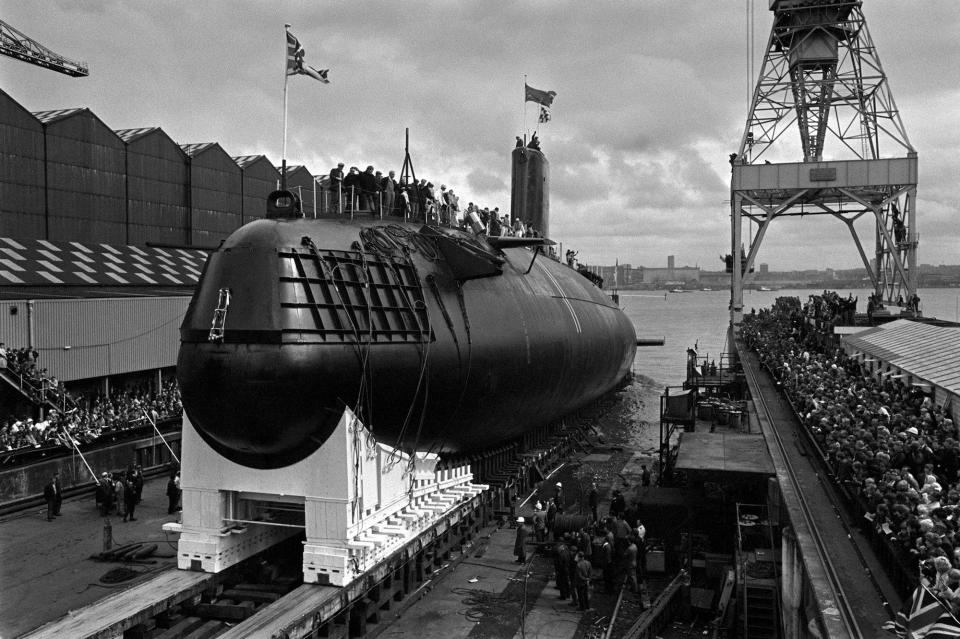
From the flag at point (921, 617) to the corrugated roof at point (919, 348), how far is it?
30.9 ft

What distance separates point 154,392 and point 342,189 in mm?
20167

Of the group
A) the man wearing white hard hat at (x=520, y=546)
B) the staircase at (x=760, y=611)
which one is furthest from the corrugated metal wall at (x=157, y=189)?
the staircase at (x=760, y=611)

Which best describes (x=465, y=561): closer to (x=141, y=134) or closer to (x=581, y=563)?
(x=581, y=563)

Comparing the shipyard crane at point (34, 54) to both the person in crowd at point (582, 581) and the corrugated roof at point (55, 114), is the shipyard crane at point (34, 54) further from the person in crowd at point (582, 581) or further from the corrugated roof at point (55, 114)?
the person in crowd at point (582, 581)

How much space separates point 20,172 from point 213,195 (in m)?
12.1

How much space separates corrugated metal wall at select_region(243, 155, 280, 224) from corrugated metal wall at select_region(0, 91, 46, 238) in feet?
45.1

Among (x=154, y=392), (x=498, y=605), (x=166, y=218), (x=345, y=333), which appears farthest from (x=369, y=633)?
(x=166, y=218)

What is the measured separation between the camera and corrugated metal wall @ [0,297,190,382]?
88.6ft

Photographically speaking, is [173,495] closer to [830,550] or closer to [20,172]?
[830,550]

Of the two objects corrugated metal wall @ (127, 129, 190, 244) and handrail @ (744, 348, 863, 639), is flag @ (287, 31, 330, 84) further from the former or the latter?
corrugated metal wall @ (127, 129, 190, 244)

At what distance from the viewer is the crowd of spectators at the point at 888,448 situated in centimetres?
995

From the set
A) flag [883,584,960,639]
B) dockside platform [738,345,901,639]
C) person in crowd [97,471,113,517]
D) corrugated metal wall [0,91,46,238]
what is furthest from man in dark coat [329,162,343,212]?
corrugated metal wall [0,91,46,238]

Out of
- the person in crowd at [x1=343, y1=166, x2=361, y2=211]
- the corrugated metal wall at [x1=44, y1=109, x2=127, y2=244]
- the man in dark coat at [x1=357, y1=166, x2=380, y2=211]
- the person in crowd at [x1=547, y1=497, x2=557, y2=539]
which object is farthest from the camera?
the corrugated metal wall at [x1=44, y1=109, x2=127, y2=244]

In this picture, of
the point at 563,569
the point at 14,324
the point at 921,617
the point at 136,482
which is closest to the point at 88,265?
the point at 14,324
